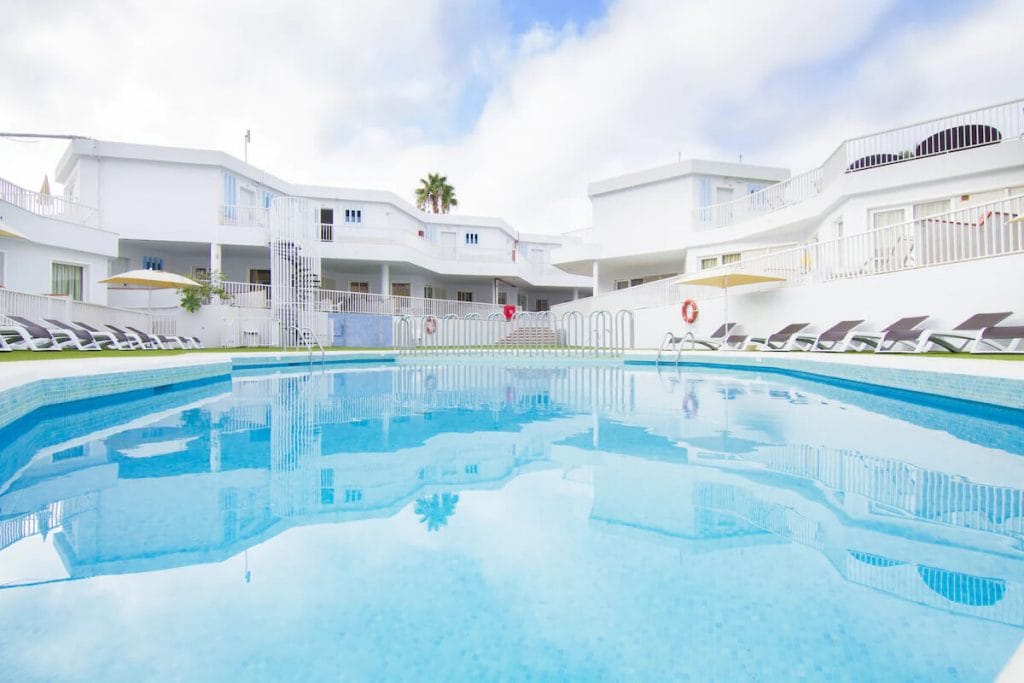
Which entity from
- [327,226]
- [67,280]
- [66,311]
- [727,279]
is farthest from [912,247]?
[67,280]

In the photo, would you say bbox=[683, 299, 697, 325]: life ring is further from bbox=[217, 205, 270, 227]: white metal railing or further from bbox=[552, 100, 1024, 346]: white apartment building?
bbox=[217, 205, 270, 227]: white metal railing

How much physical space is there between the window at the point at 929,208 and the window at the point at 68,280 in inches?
997

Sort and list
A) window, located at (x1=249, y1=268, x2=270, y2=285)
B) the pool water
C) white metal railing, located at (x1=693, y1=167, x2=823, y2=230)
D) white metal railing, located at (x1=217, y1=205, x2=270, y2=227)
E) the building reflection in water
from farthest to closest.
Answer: window, located at (x1=249, y1=268, x2=270, y2=285)
white metal railing, located at (x1=217, y1=205, x2=270, y2=227)
white metal railing, located at (x1=693, y1=167, x2=823, y2=230)
the building reflection in water
the pool water

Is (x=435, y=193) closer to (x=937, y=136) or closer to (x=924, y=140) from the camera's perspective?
(x=924, y=140)

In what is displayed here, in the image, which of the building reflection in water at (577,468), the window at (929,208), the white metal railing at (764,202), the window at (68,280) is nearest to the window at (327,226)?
the window at (68,280)

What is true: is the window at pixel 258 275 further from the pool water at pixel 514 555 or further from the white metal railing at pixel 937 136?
the white metal railing at pixel 937 136

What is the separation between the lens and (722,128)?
75.0ft

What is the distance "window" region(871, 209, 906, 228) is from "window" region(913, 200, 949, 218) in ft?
0.96

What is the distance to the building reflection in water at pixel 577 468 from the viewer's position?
2400mm

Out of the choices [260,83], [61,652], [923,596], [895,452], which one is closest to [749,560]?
[923,596]

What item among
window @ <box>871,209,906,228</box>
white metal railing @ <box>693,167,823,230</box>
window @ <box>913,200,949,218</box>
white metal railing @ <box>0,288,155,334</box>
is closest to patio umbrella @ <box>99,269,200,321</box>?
white metal railing @ <box>0,288,155,334</box>

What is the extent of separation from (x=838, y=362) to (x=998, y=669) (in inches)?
333

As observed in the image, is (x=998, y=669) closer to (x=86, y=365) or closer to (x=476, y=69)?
(x=86, y=365)

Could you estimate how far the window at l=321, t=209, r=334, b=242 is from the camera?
23422 mm
